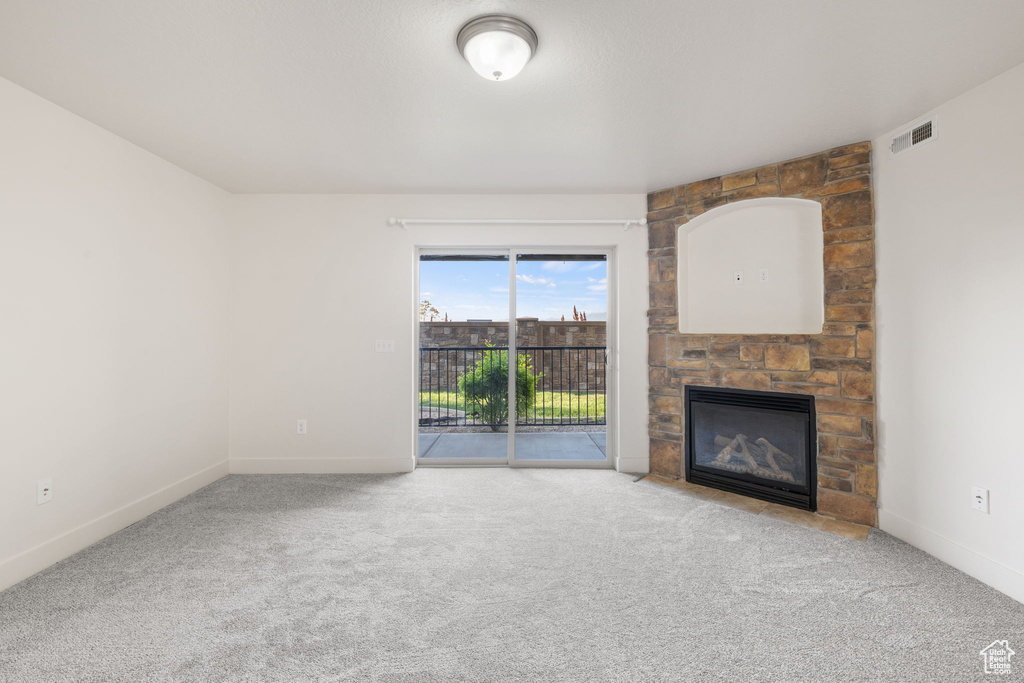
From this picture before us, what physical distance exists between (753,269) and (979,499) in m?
1.78

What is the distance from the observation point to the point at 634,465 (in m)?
3.71

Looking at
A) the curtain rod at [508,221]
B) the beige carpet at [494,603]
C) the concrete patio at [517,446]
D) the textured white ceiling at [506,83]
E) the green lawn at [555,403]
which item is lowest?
the beige carpet at [494,603]

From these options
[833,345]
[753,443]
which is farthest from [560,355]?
[833,345]

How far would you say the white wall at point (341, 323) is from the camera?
12.1 ft

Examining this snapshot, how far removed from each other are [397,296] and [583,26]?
8.32 ft

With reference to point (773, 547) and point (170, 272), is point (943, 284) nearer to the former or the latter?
point (773, 547)

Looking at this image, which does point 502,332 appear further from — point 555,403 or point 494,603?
point 494,603

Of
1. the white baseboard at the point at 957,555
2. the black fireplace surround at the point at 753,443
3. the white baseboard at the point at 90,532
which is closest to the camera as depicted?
the white baseboard at the point at 957,555

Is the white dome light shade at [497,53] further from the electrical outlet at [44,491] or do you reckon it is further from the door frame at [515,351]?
the electrical outlet at [44,491]

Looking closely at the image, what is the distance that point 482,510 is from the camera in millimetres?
2922

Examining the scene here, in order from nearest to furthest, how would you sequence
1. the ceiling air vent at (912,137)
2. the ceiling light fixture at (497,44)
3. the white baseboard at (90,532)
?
the ceiling light fixture at (497,44) → the white baseboard at (90,532) → the ceiling air vent at (912,137)

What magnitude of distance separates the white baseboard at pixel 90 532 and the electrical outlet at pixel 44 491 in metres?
0.21

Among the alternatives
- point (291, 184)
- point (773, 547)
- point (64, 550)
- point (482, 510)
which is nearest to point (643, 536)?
point (773, 547)

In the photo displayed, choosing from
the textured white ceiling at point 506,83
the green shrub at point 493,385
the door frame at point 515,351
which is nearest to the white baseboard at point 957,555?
the door frame at point 515,351
